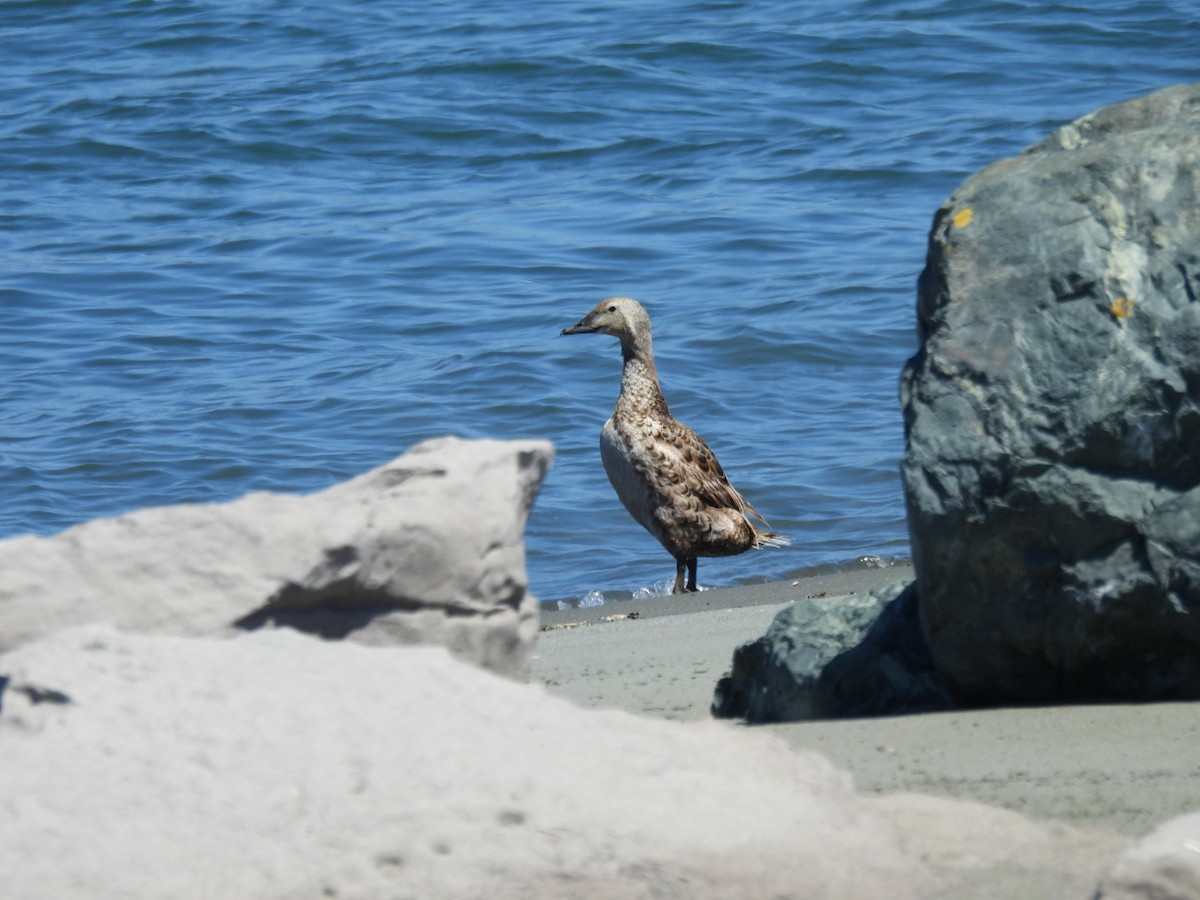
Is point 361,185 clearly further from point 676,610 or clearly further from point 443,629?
point 443,629

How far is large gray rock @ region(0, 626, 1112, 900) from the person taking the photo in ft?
8.07

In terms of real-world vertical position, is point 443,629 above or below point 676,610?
above

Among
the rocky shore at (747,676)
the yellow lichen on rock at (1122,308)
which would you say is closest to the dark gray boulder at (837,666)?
the rocky shore at (747,676)

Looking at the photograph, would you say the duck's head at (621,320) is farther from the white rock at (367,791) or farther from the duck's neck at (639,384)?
the white rock at (367,791)

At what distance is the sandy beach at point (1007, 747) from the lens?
320 centimetres

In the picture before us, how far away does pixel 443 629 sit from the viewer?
3170 millimetres

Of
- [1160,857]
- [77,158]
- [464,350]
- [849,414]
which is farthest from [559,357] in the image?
[1160,857]

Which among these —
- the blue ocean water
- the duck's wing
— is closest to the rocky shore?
the duck's wing

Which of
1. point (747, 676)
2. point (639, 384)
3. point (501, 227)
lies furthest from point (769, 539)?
point (501, 227)

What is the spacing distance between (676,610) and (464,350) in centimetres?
526

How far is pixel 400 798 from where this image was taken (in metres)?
2.53

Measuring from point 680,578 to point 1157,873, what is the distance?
245 inches

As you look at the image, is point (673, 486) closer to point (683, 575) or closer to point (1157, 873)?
point (683, 575)

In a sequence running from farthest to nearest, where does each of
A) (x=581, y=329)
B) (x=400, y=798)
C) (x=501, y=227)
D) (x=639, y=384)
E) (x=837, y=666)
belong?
1. (x=501, y=227)
2. (x=581, y=329)
3. (x=639, y=384)
4. (x=837, y=666)
5. (x=400, y=798)
